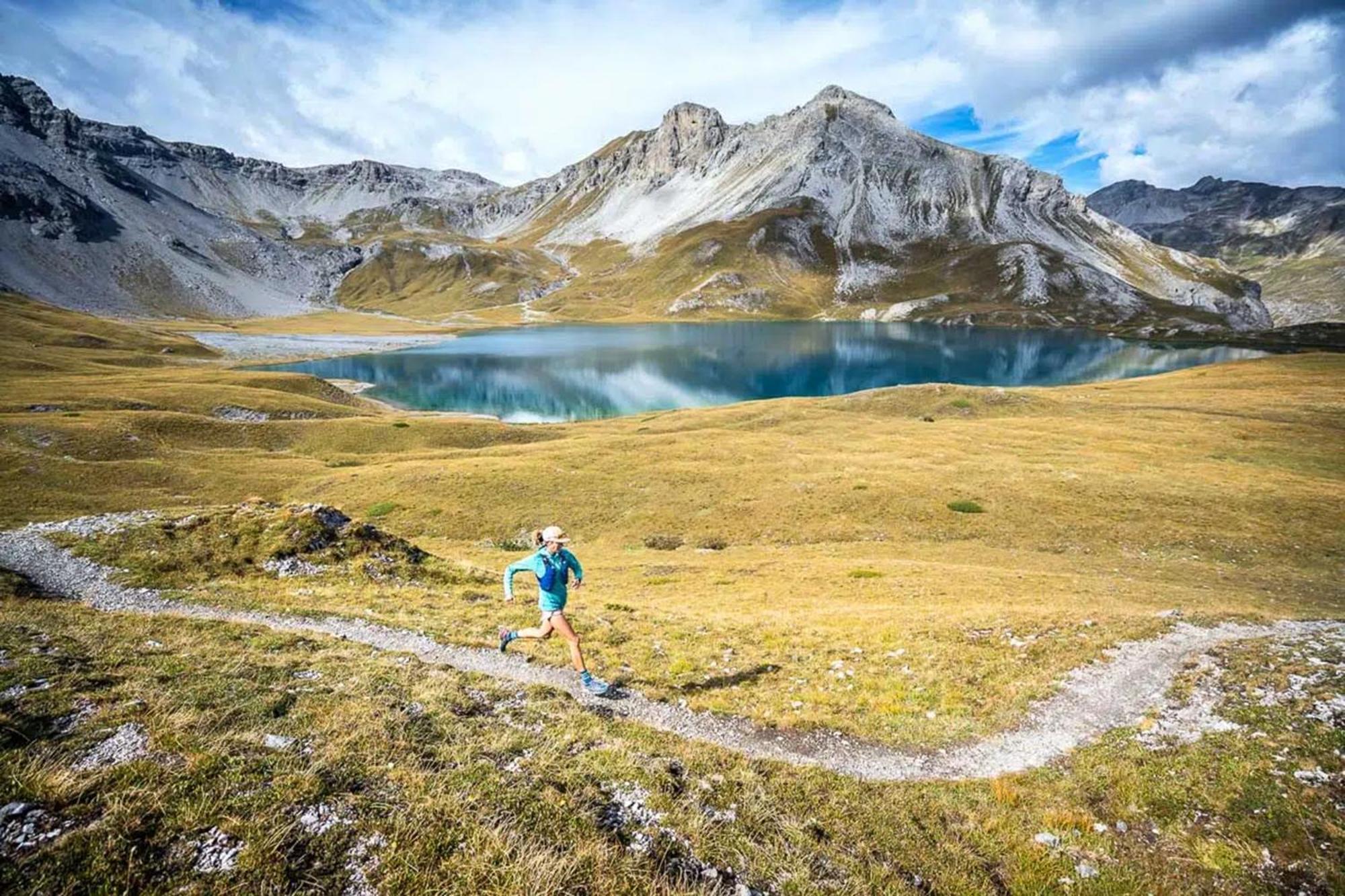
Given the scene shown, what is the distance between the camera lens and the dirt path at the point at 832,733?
1374cm

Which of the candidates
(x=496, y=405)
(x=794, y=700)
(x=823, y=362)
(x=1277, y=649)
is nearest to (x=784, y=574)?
(x=794, y=700)

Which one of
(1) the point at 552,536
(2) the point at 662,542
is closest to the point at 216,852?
(1) the point at 552,536

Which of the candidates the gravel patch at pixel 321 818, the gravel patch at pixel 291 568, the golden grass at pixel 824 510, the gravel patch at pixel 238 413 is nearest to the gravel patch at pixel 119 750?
the gravel patch at pixel 321 818

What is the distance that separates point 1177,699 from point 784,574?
19.4 metres

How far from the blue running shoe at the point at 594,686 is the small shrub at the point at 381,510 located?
118 ft

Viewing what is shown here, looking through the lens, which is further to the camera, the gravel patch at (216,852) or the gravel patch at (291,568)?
the gravel patch at (291,568)

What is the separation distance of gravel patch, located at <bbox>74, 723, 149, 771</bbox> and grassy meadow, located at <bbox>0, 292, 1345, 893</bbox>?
0.64 ft

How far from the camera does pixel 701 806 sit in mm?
10430

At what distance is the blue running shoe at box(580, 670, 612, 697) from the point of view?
1564 centimetres

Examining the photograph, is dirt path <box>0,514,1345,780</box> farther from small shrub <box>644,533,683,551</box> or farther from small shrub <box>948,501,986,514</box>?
small shrub <box>644,533,683,551</box>

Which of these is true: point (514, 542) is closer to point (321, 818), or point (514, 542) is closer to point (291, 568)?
point (291, 568)

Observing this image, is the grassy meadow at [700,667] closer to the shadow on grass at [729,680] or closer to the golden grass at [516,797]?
the golden grass at [516,797]

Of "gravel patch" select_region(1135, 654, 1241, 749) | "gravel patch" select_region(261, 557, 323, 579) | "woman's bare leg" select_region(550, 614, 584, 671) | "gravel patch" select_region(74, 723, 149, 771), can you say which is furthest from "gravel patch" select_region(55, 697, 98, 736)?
"gravel patch" select_region(1135, 654, 1241, 749)

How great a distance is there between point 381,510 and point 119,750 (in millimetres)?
40505
